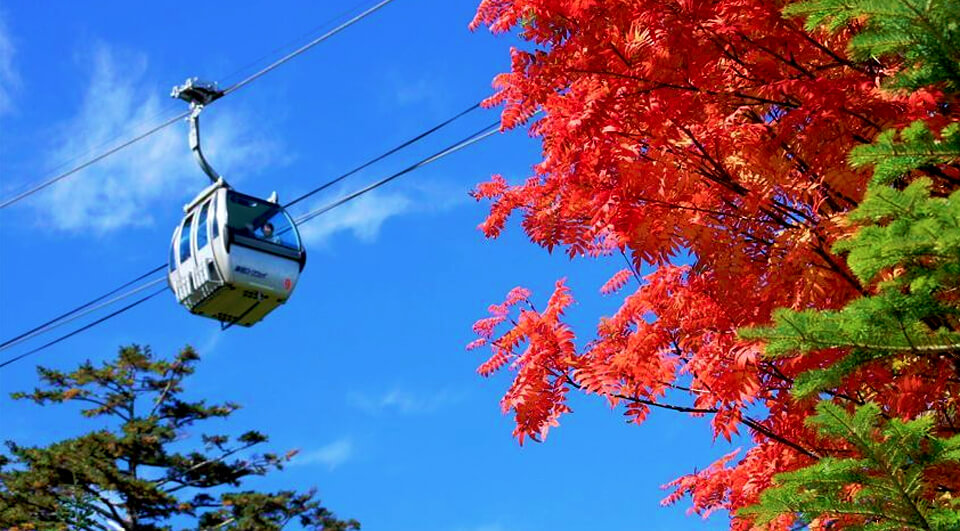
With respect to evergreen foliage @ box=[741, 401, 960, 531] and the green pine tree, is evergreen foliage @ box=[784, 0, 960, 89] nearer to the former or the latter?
the green pine tree

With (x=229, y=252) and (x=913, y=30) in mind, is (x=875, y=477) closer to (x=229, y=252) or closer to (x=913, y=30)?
(x=913, y=30)

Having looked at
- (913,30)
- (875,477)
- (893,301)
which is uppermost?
(913,30)

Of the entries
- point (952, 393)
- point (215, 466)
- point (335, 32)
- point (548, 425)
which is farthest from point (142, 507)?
point (952, 393)

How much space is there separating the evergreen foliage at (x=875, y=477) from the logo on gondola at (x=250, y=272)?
11.7 meters

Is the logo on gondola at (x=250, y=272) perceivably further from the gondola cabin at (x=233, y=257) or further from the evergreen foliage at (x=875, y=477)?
the evergreen foliage at (x=875, y=477)

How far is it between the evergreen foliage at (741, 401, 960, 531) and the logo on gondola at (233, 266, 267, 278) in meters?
11.7

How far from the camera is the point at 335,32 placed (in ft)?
57.5

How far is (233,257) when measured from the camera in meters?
15.5

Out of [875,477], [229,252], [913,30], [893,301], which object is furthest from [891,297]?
[229,252]

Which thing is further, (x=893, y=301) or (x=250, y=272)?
(x=250, y=272)

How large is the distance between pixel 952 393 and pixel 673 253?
179 centimetres

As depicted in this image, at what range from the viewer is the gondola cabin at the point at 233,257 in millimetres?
15648

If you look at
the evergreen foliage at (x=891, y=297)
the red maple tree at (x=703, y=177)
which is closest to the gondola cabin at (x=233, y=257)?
the red maple tree at (x=703, y=177)

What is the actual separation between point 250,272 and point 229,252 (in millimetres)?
477
